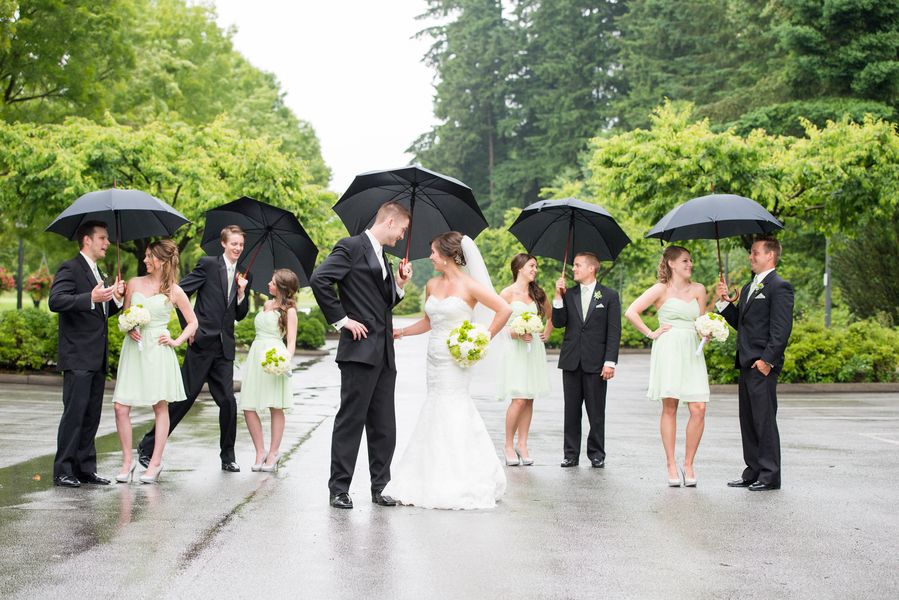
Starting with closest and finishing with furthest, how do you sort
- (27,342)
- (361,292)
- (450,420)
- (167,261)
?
(361,292) → (450,420) → (167,261) → (27,342)

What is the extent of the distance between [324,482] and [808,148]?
53.4 ft

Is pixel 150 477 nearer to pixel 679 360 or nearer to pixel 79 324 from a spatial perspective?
pixel 79 324

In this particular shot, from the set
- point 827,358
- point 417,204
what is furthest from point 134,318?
point 827,358

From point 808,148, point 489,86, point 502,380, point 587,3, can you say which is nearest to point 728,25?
point 587,3

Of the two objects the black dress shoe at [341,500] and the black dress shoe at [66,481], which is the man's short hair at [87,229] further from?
the black dress shoe at [341,500]

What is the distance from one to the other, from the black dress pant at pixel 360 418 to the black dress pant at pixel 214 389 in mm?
2019

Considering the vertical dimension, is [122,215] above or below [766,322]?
above

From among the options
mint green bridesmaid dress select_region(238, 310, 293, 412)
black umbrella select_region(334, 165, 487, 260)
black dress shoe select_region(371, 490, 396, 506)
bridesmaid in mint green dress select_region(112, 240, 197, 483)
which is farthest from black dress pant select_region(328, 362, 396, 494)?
mint green bridesmaid dress select_region(238, 310, 293, 412)

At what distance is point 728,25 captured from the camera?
193 feet

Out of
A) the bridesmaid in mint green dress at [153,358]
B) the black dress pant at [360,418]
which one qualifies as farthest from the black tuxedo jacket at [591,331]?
the bridesmaid in mint green dress at [153,358]

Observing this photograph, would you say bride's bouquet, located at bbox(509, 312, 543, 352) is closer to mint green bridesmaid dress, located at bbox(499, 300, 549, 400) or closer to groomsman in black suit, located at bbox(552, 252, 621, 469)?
mint green bridesmaid dress, located at bbox(499, 300, 549, 400)

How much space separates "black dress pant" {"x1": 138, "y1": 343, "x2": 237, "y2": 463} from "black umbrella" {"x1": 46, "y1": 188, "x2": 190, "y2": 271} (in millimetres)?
1180

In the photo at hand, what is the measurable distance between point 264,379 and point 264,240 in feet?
4.65

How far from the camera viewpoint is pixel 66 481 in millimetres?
8898
